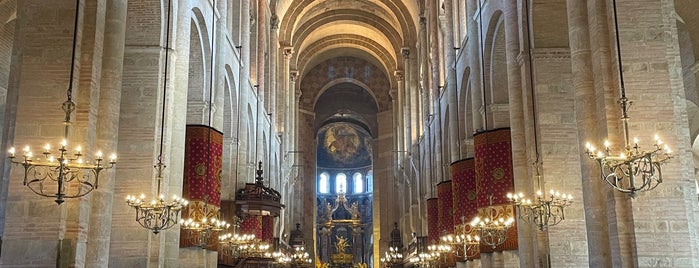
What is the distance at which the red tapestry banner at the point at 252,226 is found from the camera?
2545 cm

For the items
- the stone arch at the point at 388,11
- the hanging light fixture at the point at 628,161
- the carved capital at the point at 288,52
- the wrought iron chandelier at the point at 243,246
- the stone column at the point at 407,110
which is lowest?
the wrought iron chandelier at the point at 243,246

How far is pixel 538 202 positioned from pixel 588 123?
261cm

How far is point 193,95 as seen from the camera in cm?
1984

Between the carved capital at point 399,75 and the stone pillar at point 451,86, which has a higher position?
the carved capital at point 399,75

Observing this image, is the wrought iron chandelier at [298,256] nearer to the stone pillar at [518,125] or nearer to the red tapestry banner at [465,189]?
the red tapestry banner at [465,189]

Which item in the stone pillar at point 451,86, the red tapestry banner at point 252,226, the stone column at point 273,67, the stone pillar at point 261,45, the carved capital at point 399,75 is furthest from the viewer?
the carved capital at point 399,75

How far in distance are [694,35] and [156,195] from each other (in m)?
15.0

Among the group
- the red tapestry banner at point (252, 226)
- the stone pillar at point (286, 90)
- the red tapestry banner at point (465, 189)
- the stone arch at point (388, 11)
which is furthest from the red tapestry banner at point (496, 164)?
the stone arch at point (388, 11)

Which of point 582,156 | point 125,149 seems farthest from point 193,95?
point 582,156

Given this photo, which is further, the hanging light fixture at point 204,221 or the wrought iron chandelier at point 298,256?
the wrought iron chandelier at point 298,256

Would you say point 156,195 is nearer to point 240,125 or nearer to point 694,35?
point 240,125

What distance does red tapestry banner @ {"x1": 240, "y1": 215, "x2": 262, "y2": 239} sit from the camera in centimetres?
2545

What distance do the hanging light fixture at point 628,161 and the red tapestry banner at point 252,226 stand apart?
53.0ft

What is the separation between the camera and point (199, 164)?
18.4m
